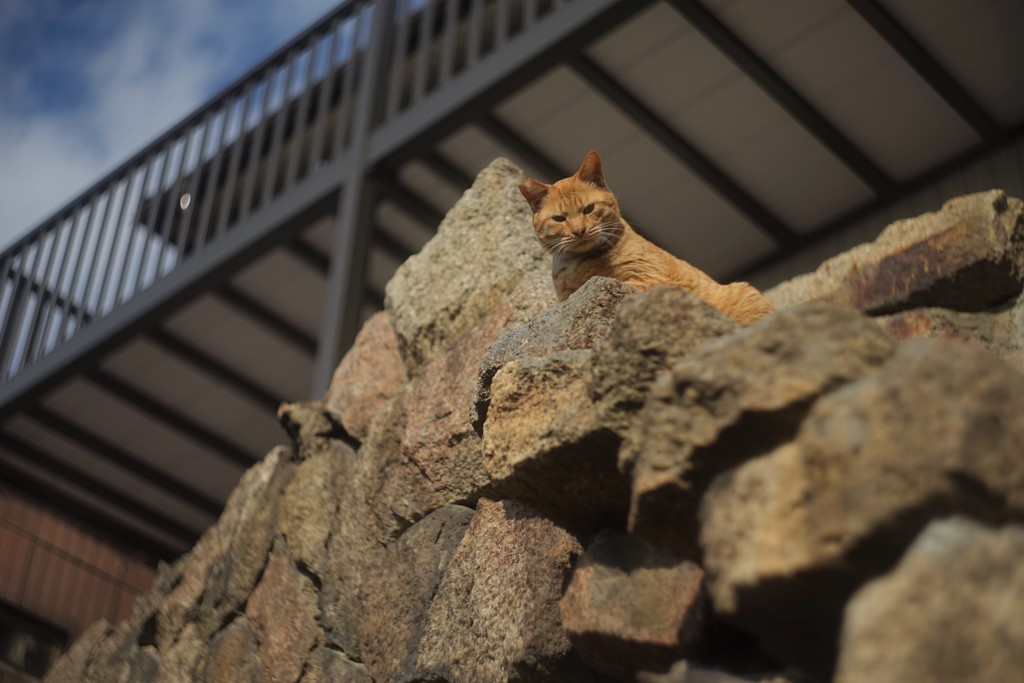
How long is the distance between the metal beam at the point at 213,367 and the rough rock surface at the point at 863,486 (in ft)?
28.5

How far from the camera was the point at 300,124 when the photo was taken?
9.32m

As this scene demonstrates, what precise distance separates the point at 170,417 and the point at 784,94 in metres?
6.41

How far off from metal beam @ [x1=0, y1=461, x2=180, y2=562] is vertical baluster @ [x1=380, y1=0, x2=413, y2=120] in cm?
567

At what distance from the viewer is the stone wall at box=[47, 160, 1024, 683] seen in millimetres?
1812

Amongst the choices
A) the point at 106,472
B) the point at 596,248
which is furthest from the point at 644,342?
the point at 106,472

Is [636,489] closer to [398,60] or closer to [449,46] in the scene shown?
[449,46]

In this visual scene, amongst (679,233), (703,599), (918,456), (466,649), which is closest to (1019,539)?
(918,456)

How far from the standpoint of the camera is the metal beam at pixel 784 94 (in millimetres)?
7377

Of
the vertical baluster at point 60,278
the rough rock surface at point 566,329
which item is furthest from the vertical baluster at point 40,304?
the rough rock surface at point 566,329

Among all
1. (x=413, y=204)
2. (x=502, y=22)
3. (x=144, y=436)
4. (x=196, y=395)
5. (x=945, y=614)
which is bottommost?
(x=945, y=614)

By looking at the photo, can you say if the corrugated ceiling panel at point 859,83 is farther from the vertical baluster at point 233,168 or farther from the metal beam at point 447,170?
the vertical baluster at point 233,168

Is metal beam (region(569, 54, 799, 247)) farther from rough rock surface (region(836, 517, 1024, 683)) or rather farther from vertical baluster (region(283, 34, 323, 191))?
rough rock surface (region(836, 517, 1024, 683))

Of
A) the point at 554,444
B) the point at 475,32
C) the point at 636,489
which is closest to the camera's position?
the point at 636,489

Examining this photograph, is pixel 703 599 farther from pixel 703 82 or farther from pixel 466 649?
pixel 703 82
